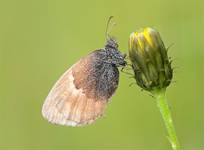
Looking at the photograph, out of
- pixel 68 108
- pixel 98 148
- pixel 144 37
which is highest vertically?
pixel 144 37

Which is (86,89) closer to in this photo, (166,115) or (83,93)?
(83,93)

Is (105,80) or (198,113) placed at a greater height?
(105,80)

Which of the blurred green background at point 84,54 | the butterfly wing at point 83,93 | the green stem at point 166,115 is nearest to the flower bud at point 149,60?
the green stem at point 166,115

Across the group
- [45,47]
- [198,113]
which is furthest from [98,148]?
[45,47]

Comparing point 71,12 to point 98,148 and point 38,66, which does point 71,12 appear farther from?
point 98,148

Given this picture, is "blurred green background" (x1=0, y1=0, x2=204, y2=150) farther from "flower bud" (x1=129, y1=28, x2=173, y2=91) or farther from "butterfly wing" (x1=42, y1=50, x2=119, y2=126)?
"flower bud" (x1=129, y1=28, x2=173, y2=91)
